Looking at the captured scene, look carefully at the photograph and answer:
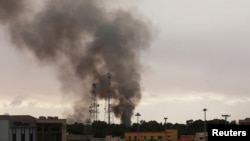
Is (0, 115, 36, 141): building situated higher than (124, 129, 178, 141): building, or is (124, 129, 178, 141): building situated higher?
(0, 115, 36, 141): building

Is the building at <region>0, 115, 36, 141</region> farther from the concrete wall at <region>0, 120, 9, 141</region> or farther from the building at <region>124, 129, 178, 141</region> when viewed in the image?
the building at <region>124, 129, 178, 141</region>

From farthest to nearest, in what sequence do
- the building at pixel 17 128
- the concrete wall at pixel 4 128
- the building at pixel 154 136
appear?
the building at pixel 154 136 < the building at pixel 17 128 < the concrete wall at pixel 4 128

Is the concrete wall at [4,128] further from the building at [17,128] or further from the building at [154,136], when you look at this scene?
the building at [154,136]

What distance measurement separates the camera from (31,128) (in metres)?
123

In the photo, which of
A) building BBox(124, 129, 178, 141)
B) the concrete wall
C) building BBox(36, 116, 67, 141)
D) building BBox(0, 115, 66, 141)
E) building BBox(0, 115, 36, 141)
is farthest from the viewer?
building BBox(124, 129, 178, 141)

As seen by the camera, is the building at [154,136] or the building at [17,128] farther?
the building at [154,136]

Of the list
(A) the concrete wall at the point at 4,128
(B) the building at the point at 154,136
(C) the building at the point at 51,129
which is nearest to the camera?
(A) the concrete wall at the point at 4,128

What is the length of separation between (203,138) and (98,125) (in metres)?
63.7

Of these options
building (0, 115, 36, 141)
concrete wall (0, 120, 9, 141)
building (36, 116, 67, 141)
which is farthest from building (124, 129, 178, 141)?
concrete wall (0, 120, 9, 141)

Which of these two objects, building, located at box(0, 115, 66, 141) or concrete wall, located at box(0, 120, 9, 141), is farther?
building, located at box(0, 115, 66, 141)

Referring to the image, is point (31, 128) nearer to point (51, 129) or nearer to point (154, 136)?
point (51, 129)

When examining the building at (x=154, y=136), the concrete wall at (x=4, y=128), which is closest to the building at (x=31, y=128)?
the concrete wall at (x=4, y=128)

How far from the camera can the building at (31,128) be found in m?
114

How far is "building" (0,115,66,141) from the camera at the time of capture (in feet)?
373
